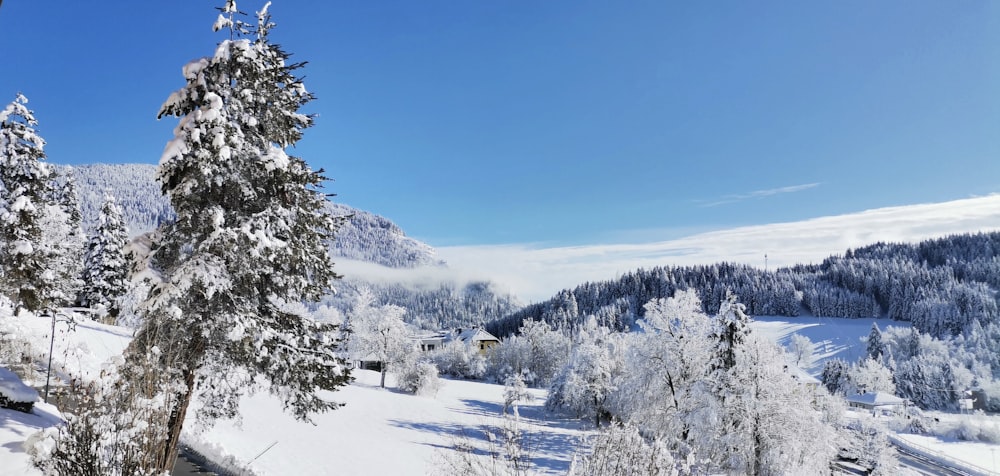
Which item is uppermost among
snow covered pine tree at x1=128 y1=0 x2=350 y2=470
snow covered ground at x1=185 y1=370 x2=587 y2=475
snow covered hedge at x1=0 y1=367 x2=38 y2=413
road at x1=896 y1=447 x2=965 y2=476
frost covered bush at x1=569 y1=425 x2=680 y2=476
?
snow covered pine tree at x1=128 y1=0 x2=350 y2=470

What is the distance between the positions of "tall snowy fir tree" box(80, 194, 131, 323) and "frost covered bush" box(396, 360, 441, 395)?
28.1 m

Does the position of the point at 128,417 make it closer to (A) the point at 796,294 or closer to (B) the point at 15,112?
(B) the point at 15,112

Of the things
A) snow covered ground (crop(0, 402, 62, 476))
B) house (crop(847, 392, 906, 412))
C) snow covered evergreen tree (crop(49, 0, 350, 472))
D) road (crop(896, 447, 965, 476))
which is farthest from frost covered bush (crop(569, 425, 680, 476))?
house (crop(847, 392, 906, 412))

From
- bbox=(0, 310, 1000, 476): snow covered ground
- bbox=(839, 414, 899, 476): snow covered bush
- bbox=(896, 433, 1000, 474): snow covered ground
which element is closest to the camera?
bbox=(0, 310, 1000, 476): snow covered ground

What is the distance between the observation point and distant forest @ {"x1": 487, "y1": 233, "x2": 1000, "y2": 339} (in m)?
124

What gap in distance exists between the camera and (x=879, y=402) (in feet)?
247

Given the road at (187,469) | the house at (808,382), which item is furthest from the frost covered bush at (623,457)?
the house at (808,382)

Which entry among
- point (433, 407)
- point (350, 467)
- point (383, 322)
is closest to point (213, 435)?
point (350, 467)

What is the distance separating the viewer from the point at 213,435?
18781 mm

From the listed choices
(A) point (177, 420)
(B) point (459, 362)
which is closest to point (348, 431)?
(A) point (177, 420)

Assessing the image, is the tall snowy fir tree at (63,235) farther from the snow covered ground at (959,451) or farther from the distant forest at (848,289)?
the distant forest at (848,289)

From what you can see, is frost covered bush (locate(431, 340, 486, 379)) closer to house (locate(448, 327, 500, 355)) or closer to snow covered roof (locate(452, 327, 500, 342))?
house (locate(448, 327, 500, 355))

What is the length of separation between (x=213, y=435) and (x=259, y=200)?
12.8m

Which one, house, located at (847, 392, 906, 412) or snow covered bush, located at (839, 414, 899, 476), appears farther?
house, located at (847, 392, 906, 412)
